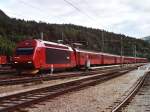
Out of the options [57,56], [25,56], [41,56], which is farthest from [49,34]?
[25,56]

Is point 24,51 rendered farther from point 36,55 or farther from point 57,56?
point 57,56

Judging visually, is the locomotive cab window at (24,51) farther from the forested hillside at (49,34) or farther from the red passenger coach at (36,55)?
the forested hillside at (49,34)

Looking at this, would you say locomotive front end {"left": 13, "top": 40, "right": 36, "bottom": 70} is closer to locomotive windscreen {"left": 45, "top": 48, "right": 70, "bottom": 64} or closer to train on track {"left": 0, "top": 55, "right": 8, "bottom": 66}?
locomotive windscreen {"left": 45, "top": 48, "right": 70, "bottom": 64}

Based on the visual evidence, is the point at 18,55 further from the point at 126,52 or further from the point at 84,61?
the point at 126,52

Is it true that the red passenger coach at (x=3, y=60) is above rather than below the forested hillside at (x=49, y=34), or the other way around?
below

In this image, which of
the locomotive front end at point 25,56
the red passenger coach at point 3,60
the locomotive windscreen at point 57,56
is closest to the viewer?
the locomotive front end at point 25,56

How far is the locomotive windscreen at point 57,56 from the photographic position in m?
38.1

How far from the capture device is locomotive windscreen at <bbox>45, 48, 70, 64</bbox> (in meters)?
38.1

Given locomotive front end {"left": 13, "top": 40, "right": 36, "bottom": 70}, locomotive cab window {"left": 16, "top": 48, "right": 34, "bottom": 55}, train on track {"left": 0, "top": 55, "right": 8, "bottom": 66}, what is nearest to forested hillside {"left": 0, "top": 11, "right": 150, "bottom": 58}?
train on track {"left": 0, "top": 55, "right": 8, "bottom": 66}

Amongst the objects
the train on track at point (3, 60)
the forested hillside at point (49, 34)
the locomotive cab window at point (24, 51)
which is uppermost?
the forested hillside at point (49, 34)

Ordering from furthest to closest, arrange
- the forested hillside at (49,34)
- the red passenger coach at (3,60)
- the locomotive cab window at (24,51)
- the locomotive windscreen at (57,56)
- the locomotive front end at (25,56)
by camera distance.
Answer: the forested hillside at (49,34), the red passenger coach at (3,60), the locomotive windscreen at (57,56), the locomotive cab window at (24,51), the locomotive front end at (25,56)

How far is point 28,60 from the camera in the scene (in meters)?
35.1

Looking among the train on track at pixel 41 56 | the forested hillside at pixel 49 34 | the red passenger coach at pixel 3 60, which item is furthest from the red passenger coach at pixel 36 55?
the forested hillside at pixel 49 34

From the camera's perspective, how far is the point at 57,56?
41.2 meters
